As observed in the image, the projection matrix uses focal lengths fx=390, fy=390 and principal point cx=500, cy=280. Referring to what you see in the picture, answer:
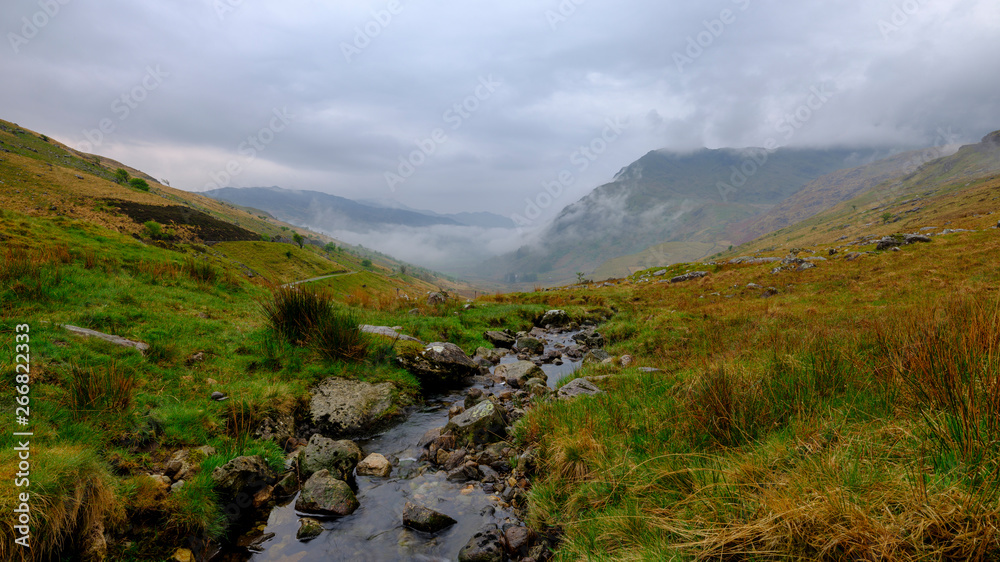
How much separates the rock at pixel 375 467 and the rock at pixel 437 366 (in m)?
4.10

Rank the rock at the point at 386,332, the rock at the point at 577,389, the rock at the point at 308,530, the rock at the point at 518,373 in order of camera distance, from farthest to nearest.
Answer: the rock at the point at 386,332, the rock at the point at 518,373, the rock at the point at 577,389, the rock at the point at 308,530

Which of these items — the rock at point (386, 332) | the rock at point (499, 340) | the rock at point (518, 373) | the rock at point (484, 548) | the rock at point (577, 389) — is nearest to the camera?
the rock at point (484, 548)

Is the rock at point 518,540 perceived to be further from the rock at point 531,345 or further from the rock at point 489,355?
the rock at point 531,345

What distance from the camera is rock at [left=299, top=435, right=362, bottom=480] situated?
691cm

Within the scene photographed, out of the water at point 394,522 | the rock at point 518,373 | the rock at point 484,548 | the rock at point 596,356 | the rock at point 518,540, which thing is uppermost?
the rock at point 596,356

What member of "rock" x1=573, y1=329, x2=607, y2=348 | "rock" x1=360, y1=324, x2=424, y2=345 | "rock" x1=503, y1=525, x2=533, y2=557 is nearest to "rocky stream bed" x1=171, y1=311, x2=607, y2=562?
"rock" x1=503, y1=525, x2=533, y2=557

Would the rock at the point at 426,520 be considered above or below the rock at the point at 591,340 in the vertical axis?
below

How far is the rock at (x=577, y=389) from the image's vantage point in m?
8.38

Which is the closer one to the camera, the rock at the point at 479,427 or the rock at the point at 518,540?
the rock at the point at 518,540

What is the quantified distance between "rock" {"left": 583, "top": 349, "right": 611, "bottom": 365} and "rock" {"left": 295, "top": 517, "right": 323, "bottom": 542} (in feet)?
28.5

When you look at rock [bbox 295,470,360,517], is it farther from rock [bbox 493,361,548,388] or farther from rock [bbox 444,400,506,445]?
rock [bbox 493,361,548,388]

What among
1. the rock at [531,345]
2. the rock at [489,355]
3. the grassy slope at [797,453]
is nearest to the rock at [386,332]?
the rock at [489,355]

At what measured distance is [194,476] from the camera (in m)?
5.66

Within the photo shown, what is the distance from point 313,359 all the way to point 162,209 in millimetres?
119914
